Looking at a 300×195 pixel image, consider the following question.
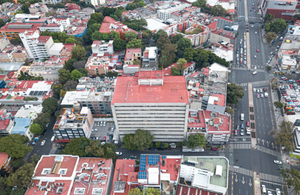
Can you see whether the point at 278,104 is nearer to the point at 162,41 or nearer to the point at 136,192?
the point at 162,41

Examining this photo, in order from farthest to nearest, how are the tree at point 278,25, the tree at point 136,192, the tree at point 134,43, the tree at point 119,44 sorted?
the tree at point 278,25 < the tree at point 119,44 < the tree at point 134,43 < the tree at point 136,192

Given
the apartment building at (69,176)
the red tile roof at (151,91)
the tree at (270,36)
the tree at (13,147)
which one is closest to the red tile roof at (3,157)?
the tree at (13,147)

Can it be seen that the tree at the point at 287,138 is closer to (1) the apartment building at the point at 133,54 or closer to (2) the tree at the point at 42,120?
(1) the apartment building at the point at 133,54

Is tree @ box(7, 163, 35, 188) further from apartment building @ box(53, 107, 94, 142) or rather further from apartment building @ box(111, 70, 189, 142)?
apartment building @ box(111, 70, 189, 142)

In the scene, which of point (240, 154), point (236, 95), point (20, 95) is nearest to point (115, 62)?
point (20, 95)

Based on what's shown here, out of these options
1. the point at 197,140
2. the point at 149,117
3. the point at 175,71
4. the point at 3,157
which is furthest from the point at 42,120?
the point at 175,71

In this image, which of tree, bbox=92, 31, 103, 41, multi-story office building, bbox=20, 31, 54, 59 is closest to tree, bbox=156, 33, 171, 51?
tree, bbox=92, 31, 103, 41

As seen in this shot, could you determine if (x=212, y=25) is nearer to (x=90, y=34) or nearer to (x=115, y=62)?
(x=115, y=62)
